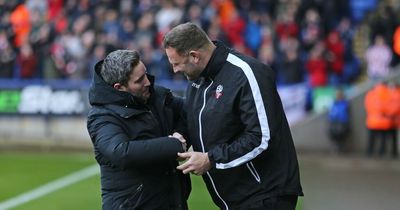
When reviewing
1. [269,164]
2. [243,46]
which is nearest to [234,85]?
[269,164]

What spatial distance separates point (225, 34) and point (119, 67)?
1409 centimetres

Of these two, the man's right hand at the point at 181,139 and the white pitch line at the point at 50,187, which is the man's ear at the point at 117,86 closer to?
the man's right hand at the point at 181,139

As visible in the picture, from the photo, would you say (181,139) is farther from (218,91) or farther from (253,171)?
(253,171)

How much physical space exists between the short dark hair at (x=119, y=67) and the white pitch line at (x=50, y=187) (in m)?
6.47

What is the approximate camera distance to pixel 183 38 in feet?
16.7

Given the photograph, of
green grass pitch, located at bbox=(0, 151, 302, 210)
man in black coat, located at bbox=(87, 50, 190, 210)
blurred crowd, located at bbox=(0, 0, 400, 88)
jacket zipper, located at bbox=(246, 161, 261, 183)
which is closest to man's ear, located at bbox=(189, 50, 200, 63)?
man in black coat, located at bbox=(87, 50, 190, 210)

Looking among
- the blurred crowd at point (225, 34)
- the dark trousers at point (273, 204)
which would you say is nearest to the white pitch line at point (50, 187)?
the blurred crowd at point (225, 34)

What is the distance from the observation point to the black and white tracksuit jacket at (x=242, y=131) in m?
5.14

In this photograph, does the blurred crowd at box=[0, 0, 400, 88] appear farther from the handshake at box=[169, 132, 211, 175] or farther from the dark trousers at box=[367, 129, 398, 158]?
the handshake at box=[169, 132, 211, 175]

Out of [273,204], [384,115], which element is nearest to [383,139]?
[384,115]

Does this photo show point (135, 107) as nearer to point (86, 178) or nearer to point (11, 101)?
point (86, 178)

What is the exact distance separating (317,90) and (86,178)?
6738 mm

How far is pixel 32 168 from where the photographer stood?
15.4 m

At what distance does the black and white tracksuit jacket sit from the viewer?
5.14 metres
